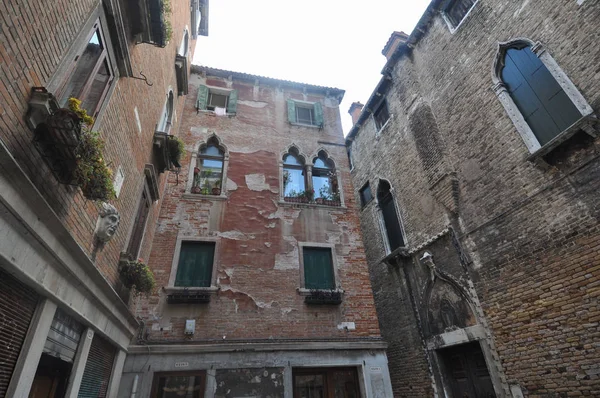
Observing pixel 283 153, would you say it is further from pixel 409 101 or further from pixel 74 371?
pixel 74 371

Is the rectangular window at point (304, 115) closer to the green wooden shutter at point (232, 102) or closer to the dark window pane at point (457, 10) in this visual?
the green wooden shutter at point (232, 102)

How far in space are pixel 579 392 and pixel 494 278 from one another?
8.59 ft

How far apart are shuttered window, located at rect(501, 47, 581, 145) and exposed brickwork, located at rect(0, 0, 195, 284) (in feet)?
29.5

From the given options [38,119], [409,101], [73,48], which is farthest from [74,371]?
[409,101]

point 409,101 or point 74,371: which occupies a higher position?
point 409,101

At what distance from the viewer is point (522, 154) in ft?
26.0

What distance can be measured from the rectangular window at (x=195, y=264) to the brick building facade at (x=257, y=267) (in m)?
0.03

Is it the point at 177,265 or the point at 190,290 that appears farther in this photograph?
the point at 177,265

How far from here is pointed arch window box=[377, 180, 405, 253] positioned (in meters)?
12.5

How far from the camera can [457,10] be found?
1096 centimetres

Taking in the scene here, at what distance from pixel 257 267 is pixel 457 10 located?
10.7 m

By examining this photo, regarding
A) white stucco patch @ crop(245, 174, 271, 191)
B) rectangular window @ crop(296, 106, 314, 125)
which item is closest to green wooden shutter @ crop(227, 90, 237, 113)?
rectangular window @ crop(296, 106, 314, 125)

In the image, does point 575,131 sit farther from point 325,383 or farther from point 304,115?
point 304,115

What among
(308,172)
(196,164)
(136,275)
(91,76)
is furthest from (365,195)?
(91,76)
